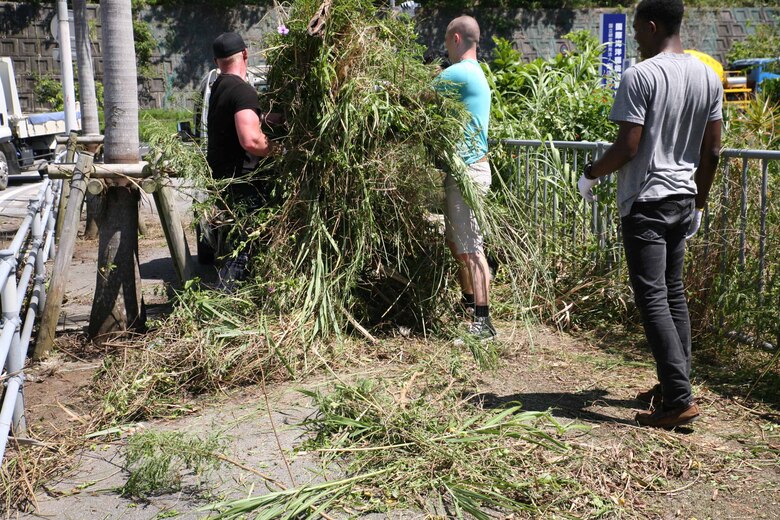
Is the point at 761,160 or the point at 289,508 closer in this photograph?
the point at 289,508

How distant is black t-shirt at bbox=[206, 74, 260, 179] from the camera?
551 centimetres

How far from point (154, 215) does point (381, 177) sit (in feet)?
25.2

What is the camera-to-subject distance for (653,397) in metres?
4.38

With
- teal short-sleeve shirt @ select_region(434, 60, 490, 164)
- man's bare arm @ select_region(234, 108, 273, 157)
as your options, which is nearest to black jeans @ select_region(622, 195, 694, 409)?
teal short-sleeve shirt @ select_region(434, 60, 490, 164)

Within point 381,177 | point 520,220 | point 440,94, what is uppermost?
point 440,94

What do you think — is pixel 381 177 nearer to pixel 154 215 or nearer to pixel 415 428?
pixel 415 428

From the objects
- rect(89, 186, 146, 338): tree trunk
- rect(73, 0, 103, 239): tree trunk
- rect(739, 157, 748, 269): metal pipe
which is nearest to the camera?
rect(739, 157, 748, 269): metal pipe

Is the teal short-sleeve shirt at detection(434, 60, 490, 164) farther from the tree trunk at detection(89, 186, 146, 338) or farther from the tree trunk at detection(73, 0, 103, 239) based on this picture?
the tree trunk at detection(73, 0, 103, 239)

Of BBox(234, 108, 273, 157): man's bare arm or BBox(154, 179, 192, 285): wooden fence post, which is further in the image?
BBox(154, 179, 192, 285): wooden fence post

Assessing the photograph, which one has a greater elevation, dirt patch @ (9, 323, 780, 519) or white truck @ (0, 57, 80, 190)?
white truck @ (0, 57, 80, 190)

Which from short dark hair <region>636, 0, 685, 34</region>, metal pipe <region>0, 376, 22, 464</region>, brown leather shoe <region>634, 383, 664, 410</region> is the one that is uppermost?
short dark hair <region>636, 0, 685, 34</region>

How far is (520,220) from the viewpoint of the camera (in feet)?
19.9

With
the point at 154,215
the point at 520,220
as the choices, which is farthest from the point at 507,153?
the point at 154,215

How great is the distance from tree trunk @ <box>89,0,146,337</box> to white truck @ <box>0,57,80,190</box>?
35.6ft
